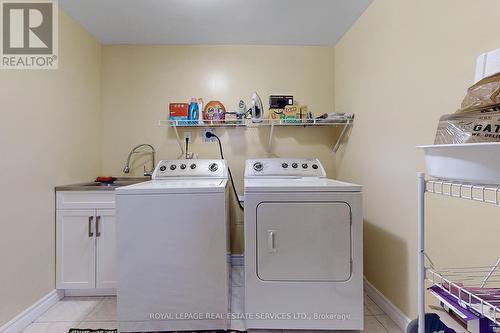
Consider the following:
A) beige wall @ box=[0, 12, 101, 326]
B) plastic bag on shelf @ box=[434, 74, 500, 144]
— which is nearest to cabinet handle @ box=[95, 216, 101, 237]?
beige wall @ box=[0, 12, 101, 326]

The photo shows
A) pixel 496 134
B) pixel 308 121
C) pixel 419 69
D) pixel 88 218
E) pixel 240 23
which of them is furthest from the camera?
pixel 308 121

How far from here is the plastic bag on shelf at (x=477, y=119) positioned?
60cm

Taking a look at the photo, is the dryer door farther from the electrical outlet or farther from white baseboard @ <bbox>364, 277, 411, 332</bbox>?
the electrical outlet

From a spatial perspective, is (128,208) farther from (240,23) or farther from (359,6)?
(359,6)

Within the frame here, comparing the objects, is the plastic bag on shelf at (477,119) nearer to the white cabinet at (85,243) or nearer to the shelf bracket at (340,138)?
the shelf bracket at (340,138)

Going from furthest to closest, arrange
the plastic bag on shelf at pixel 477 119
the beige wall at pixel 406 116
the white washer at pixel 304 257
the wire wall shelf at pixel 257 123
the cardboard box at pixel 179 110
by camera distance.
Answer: the cardboard box at pixel 179 110 < the wire wall shelf at pixel 257 123 < the white washer at pixel 304 257 < the beige wall at pixel 406 116 < the plastic bag on shelf at pixel 477 119

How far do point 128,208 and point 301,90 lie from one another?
81.0 inches

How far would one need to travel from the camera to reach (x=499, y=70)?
2.36 feet

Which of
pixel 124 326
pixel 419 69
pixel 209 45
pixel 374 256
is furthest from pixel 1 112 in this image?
pixel 374 256

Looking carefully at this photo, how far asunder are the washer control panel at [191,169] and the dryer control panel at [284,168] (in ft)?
0.87

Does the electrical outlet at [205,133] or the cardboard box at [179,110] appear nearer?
the cardboard box at [179,110]

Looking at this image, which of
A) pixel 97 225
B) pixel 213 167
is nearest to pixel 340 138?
pixel 213 167

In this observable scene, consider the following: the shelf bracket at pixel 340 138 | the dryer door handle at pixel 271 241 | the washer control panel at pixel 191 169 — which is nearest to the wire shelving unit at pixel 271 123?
the shelf bracket at pixel 340 138

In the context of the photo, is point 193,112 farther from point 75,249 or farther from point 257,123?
point 75,249
